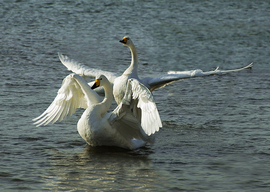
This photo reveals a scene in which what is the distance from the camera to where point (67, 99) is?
8.80 meters

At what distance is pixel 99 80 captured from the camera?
8.67 m

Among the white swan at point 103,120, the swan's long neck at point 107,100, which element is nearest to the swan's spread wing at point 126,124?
the white swan at point 103,120

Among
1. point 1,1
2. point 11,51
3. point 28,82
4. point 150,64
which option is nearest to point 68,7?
point 1,1

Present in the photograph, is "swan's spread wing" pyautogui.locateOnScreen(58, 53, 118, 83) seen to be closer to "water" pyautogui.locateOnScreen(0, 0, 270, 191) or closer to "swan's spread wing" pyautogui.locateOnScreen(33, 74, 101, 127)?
"water" pyautogui.locateOnScreen(0, 0, 270, 191)

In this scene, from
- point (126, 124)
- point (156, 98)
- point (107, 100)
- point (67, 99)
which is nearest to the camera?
point (126, 124)

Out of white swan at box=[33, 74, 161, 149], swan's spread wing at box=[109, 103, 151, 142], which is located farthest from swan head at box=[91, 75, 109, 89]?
swan's spread wing at box=[109, 103, 151, 142]

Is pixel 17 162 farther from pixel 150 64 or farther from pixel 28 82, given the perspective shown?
pixel 150 64

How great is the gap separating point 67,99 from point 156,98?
3.77 metres

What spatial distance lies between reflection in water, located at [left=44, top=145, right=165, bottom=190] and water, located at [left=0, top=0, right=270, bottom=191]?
0.02 m

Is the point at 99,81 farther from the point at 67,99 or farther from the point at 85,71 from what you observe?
the point at 85,71

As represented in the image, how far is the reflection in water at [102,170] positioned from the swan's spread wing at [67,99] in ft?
2.84

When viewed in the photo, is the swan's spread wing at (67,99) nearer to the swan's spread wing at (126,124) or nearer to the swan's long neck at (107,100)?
the swan's long neck at (107,100)

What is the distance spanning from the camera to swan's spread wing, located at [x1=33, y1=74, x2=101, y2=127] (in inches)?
346

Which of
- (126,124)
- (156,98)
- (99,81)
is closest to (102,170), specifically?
(126,124)
